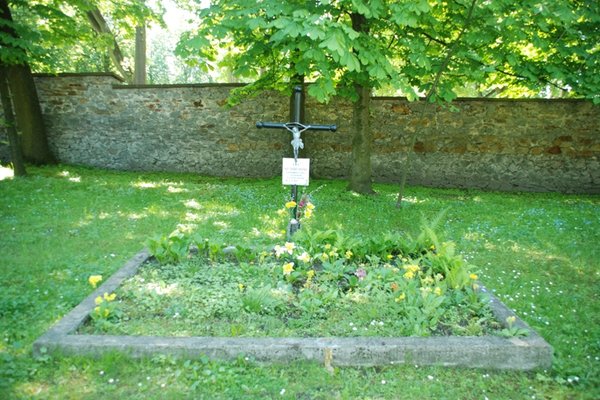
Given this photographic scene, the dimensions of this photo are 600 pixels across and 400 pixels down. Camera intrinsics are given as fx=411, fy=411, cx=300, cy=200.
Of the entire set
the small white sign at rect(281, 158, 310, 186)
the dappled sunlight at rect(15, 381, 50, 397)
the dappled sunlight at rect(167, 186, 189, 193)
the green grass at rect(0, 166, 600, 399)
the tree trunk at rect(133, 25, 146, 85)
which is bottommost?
the dappled sunlight at rect(15, 381, 50, 397)

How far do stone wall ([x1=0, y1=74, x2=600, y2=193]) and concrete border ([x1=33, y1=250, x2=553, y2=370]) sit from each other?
29.4ft

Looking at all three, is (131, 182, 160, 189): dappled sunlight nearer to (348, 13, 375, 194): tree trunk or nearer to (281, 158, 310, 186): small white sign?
(348, 13, 375, 194): tree trunk

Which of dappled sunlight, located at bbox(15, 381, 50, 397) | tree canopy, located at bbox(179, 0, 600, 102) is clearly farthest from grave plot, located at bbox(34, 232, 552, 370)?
tree canopy, located at bbox(179, 0, 600, 102)

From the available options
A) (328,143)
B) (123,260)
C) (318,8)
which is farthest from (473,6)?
(123,260)

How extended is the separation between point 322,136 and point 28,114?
8.24m

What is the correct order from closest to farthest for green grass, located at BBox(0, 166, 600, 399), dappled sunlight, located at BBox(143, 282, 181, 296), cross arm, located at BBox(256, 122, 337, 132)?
green grass, located at BBox(0, 166, 600, 399)
dappled sunlight, located at BBox(143, 282, 181, 296)
cross arm, located at BBox(256, 122, 337, 132)

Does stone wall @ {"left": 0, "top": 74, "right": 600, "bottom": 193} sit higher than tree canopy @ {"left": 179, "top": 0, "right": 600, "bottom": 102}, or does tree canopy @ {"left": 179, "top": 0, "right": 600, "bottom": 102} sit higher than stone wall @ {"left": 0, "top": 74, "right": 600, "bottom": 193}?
tree canopy @ {"left": 179, "top": 0, "right": 600, "bottom": 102}

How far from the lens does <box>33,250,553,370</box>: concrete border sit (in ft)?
9.23

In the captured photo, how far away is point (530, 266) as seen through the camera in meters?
5.18

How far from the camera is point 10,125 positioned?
8961mm

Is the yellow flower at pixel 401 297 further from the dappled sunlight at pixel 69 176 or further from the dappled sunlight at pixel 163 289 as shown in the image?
the dappled sunlight at pixel 69 176

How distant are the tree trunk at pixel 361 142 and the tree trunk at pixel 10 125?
24.3 feet

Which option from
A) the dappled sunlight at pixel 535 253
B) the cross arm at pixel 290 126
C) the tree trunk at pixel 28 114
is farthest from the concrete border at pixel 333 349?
the tree trunk at pixel 28 114

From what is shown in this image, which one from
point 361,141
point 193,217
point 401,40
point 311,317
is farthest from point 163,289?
point 361,141
